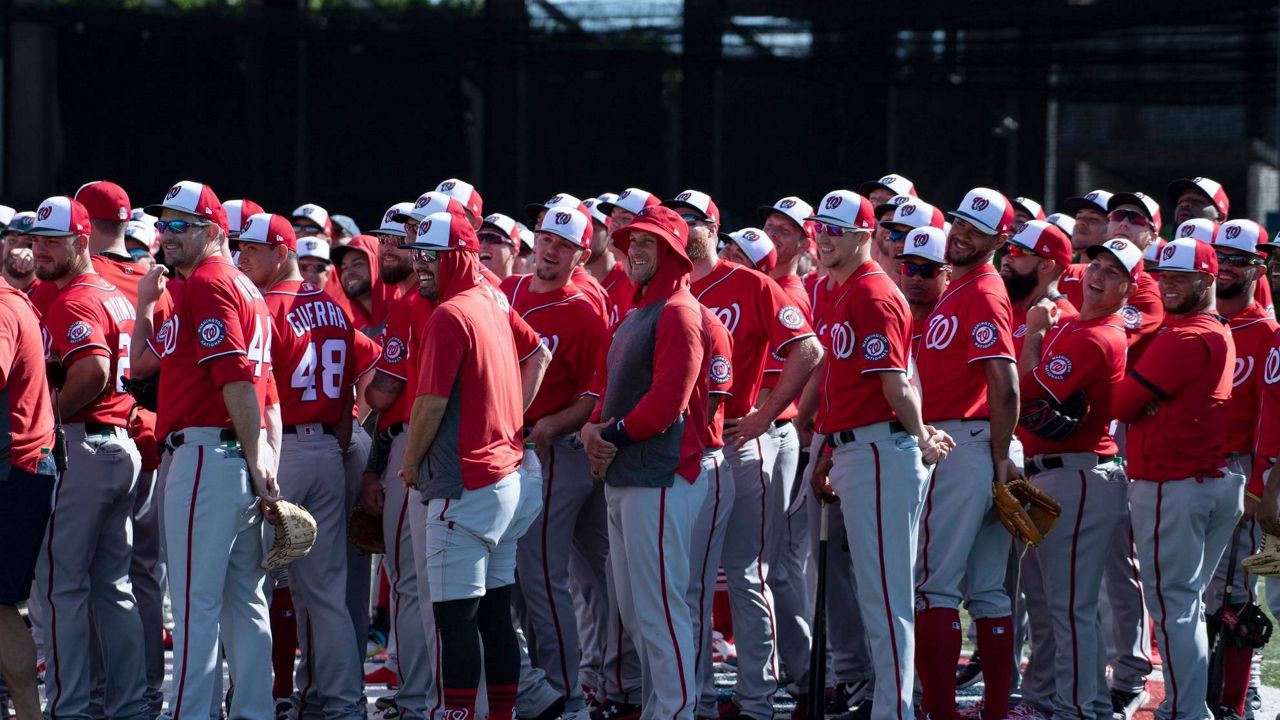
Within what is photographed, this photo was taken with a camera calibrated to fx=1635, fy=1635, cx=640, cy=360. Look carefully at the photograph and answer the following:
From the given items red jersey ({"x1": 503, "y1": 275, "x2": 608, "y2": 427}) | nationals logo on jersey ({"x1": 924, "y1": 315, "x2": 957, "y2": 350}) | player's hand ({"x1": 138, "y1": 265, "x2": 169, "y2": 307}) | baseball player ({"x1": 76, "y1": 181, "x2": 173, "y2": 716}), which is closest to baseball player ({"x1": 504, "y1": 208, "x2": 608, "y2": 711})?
red jersey ({"x1": 503, "y1": 275, "x2": 608, "y2": 427})

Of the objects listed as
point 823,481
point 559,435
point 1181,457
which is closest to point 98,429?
point 559,435

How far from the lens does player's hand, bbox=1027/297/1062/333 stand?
245 inches

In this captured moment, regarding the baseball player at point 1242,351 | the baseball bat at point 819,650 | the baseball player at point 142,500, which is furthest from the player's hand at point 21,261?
the baseball player at point 1242,351

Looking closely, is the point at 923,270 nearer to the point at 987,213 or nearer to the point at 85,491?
the point at 987,213

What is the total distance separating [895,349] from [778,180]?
31.6 feet

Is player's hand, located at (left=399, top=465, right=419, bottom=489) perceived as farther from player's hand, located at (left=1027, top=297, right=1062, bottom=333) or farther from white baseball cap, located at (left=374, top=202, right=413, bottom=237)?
player's hand, located at (left=1027, top=297, right=1062, bottom=333)

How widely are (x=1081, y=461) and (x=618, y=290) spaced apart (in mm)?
2211

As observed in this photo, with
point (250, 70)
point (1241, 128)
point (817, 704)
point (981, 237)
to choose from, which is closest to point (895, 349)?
point (981, 237)

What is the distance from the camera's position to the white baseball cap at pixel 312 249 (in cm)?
761

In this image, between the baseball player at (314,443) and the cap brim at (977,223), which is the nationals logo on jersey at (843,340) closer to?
the cap brim at (977,223)

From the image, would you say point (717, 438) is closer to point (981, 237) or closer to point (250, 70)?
point (981, 237)

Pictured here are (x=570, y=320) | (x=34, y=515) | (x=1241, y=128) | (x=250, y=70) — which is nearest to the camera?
(x=34, y=515)

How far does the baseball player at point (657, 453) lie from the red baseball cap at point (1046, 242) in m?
1.60

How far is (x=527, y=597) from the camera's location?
6141 mm
